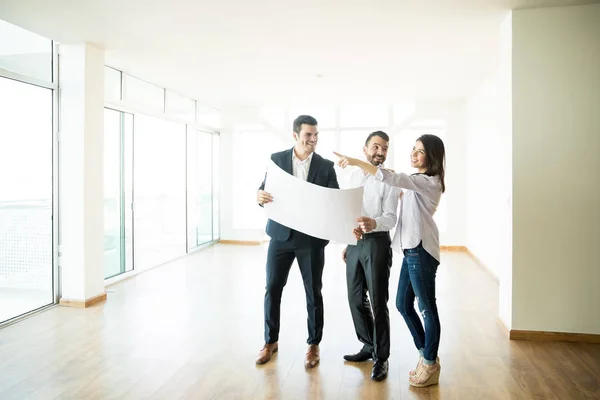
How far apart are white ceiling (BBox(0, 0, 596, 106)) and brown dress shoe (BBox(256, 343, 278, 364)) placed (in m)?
2.55

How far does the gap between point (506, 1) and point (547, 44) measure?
1.57ft

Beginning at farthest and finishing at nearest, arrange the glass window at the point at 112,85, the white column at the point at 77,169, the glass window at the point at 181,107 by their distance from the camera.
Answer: the glass window at the point at 181,107
the glass window at the point at 112,85
the white column at the point at 77,169

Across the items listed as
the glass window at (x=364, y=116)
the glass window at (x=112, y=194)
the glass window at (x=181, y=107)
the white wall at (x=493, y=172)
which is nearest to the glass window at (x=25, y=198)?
the glass window at (x=112, y=194)

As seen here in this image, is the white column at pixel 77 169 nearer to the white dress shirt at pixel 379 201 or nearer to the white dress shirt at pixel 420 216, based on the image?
the white dress shirt at pixel 379 201

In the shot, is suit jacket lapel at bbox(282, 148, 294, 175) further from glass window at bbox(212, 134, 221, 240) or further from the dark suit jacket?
glass window at bbox(212, 134, 221, 240)

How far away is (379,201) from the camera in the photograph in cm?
285

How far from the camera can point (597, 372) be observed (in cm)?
304

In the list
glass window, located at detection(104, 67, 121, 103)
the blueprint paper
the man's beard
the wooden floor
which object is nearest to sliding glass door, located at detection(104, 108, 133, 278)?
glass window, located at detection(104, 67, 121, 103)

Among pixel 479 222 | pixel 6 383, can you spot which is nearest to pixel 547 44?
pixel 479 222

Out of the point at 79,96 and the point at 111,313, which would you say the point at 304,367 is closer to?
the point at 111,313

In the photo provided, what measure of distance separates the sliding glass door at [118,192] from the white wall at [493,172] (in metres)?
4.33

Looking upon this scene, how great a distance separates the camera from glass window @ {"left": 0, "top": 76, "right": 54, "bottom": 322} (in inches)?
162

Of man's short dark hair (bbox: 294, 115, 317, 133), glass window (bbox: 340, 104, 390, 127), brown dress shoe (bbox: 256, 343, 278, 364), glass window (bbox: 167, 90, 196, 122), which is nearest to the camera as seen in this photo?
man's short dark hair (bbox: 294, 115, 317, 133)

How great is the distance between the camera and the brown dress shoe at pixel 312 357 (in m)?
3.07
